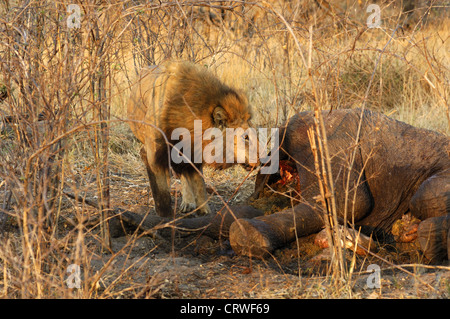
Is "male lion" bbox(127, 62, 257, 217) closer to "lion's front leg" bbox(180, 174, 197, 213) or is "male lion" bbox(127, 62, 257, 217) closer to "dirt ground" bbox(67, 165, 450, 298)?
"lion's front leg" bbox(180, 174, 197, 213)

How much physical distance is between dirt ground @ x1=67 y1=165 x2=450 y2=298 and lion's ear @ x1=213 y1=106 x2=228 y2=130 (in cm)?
91

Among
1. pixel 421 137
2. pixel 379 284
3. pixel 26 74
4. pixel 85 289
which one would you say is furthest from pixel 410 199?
pixel 26 74

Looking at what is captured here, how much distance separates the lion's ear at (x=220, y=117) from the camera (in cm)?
456

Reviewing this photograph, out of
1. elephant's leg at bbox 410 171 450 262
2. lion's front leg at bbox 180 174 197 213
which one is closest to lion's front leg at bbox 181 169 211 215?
lion's front leg at bbox 180 174 197 213

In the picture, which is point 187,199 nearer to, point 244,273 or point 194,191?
point 194,191

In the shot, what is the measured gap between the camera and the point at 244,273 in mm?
3576

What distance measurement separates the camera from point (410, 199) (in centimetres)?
420

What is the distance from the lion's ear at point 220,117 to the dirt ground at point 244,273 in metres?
0.91

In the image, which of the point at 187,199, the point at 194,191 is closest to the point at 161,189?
the point at 194,191

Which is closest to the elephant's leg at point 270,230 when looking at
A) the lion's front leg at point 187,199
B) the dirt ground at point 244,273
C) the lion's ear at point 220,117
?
the dirt ground at point 244,273

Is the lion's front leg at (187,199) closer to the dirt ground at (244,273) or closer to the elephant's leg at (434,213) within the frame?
the dirt ground at (244,273)

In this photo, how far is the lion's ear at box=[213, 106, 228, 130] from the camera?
4564 millimetres
